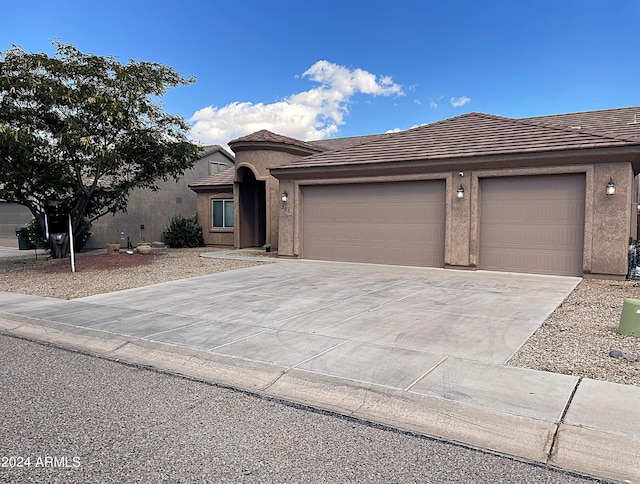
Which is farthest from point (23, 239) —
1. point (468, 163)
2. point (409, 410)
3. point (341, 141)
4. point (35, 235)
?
point (409, 410)

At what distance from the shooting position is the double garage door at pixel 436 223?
11.7m

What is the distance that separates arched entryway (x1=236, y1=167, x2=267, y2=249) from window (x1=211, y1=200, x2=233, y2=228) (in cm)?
115

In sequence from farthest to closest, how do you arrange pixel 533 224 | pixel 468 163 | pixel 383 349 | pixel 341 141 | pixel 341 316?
pixel 341 141, pixel 468 163, pixel 533 224, pixel 341 316, pixel 383 349

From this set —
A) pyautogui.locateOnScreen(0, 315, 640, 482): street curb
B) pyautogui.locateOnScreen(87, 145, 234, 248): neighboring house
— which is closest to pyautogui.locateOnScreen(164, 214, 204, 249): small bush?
pyautogui.locateOnScreen(87, 145, 234, 248): neighboring house

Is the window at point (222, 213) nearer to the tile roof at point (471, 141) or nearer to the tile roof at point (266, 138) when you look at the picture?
the tile roof at point (266, 138)

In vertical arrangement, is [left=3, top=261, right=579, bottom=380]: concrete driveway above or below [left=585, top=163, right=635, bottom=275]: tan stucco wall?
below

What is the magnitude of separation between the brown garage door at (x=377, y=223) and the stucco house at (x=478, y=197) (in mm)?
31

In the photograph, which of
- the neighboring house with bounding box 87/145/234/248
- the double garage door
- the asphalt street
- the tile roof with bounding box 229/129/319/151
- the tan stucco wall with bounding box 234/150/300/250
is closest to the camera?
the asphalt street

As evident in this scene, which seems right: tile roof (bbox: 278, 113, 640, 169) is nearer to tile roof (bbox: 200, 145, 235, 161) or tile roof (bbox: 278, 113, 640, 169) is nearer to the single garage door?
the single garage door

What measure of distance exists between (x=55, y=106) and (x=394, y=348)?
12.7 metres

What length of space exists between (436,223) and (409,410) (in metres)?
9.98

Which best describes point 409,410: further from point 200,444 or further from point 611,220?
point 611,220

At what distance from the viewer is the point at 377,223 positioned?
1441cm

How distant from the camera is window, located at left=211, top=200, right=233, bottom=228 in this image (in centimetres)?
2155
